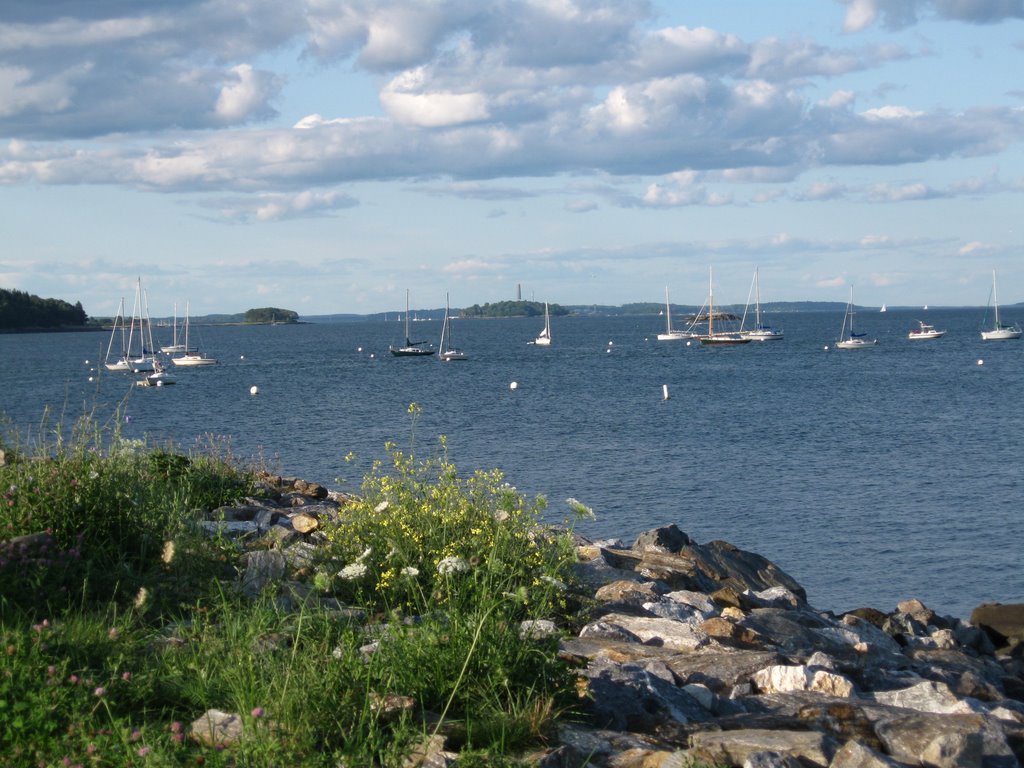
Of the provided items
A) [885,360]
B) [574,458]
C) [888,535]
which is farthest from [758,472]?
[885,360]

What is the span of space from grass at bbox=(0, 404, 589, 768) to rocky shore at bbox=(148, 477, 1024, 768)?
0.64 feet

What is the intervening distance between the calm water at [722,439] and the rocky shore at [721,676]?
6.92ft

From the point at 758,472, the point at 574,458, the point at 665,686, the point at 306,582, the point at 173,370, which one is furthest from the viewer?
the point at 173,370

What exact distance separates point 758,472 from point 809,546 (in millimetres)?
10295

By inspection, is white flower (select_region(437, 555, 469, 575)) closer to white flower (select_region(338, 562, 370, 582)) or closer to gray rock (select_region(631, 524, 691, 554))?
white flower (select_region(338, 562, 370, 582))

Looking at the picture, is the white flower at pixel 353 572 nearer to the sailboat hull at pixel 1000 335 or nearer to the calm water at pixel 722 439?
the calm water at pixel 722 439

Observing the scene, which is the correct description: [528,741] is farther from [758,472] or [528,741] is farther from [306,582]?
[758,472]

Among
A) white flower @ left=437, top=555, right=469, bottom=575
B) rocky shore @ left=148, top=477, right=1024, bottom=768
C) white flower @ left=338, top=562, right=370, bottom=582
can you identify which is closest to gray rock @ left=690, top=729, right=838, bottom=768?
rocky shore @ left=148, top=477, right=1024, bottom=768

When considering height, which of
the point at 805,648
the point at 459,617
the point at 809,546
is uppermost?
the point at 459,617

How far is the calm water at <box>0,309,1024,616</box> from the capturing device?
2380 cm

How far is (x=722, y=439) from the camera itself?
141ft

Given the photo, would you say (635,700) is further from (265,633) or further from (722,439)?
(722,439)

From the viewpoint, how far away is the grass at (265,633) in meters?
5.14

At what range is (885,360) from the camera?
102750 millimetres
